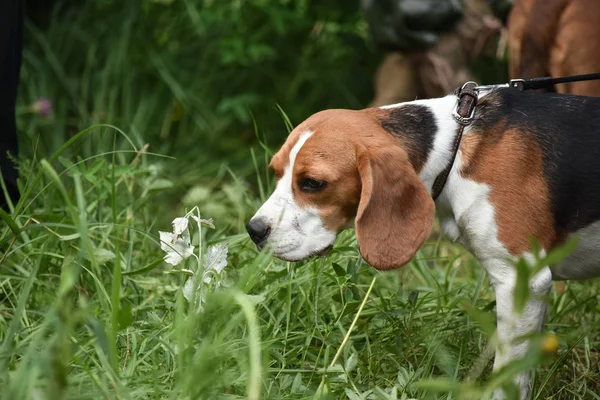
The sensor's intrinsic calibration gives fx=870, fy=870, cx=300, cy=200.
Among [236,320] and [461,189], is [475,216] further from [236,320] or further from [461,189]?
[236,320]

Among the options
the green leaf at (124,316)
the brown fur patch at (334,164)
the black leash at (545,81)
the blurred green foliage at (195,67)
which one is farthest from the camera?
the blurred green foliage at (195,67)

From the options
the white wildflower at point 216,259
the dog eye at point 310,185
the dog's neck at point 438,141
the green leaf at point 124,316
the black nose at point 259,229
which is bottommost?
the white wildflower at point 216,259

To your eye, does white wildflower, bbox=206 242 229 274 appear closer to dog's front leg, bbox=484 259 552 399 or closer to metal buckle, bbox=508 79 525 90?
dog's front leg, bbox=484 259 552 399

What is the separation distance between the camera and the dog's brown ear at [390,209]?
288 cm

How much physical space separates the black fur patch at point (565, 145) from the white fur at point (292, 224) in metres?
0.64

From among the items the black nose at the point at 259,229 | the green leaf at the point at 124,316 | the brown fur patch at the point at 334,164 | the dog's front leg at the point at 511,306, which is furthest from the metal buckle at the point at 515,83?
the green leaf at the point at 124,316

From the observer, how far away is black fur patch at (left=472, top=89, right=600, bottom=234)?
2.97m

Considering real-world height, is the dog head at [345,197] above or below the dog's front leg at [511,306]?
above

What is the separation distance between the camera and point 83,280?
11.5 feet

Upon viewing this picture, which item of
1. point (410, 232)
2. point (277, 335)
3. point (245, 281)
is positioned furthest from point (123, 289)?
point (410, 232)

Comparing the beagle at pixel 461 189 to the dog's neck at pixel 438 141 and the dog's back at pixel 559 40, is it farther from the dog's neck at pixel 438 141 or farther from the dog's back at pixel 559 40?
the dog's back at pixel 559 40

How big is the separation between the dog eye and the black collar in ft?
1.34

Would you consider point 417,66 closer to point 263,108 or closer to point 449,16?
point 449,16

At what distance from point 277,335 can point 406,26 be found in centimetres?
277
